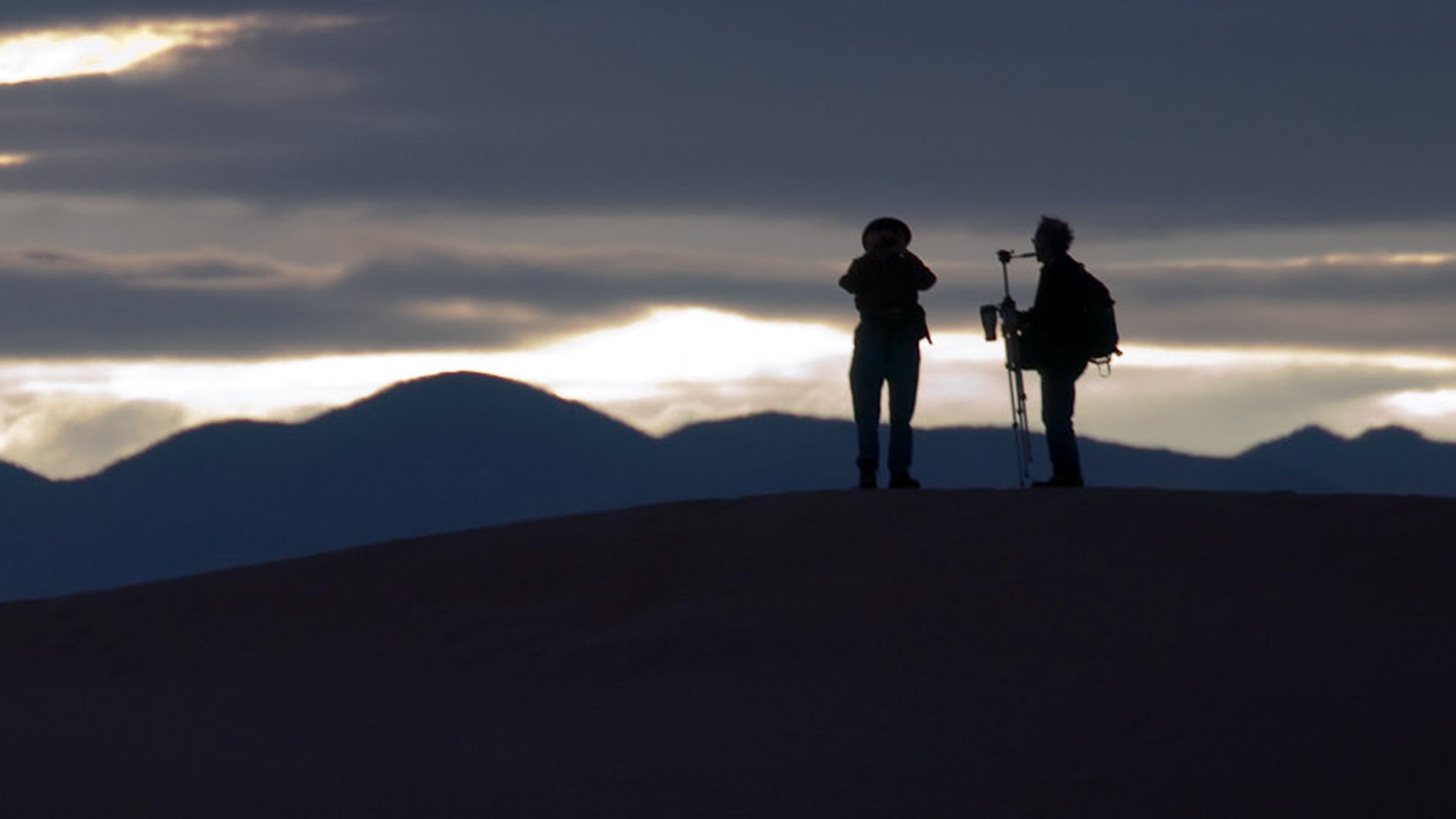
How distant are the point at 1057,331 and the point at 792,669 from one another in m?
4.51

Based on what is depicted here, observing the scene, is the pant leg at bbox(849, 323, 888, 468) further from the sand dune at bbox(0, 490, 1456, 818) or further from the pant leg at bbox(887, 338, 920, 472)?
the sand dune at bbox(0, 490, 1456, 818)

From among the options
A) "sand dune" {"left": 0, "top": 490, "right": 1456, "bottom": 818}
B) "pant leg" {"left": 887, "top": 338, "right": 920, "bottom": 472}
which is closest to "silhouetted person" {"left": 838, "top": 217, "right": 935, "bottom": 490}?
"pant leg" {"left": 887, "top": 338, "right": 920, "bottom": 472}

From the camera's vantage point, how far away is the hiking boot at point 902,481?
711 inches

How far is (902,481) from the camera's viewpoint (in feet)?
59.5

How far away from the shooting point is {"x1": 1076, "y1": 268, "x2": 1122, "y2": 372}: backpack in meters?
17.4

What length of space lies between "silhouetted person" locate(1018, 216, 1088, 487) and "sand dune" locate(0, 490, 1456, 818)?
0.71 metres

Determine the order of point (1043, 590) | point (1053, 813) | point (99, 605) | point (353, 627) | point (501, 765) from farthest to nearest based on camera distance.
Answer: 1. point (99, 605)
2. point (353, 627)
3. point (1043, 590)
4. point (501, 765)
5. point (1053, 813)

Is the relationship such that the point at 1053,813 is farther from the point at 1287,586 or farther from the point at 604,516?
the point at 604,516

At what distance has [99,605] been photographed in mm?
18203

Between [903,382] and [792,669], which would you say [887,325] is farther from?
[792,669]

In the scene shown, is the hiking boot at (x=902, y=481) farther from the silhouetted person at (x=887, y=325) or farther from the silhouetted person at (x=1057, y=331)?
the silhouetted person at (x=1057, y=331)

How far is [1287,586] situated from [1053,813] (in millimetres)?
4241

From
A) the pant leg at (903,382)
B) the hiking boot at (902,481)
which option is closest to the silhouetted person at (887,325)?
the pant leg at (903,382)

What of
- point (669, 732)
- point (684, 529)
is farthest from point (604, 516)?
point (669, 732)
